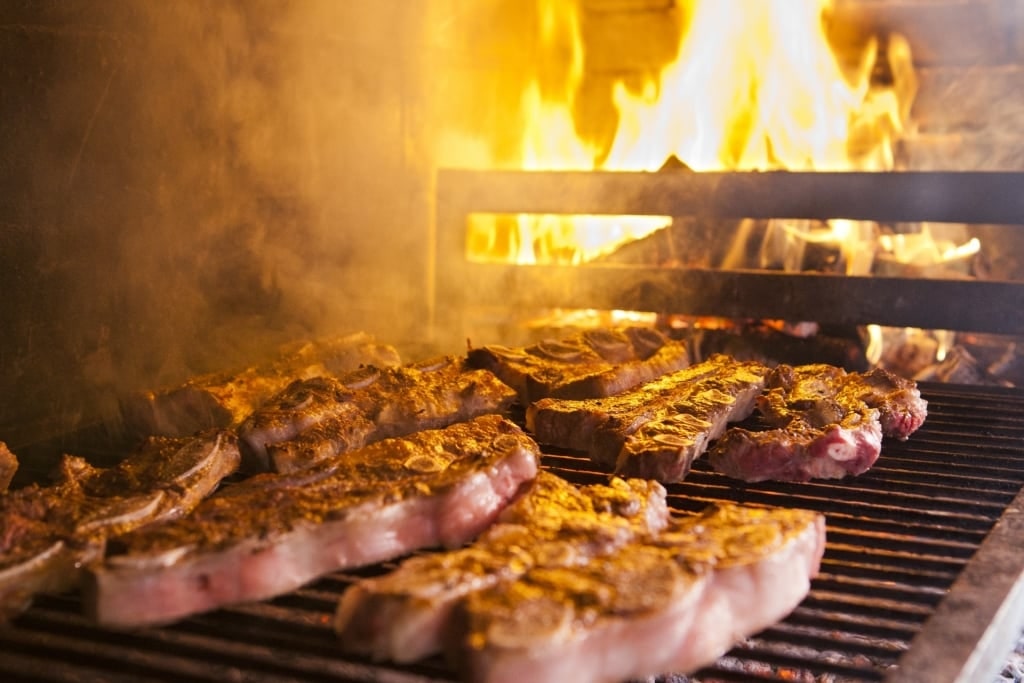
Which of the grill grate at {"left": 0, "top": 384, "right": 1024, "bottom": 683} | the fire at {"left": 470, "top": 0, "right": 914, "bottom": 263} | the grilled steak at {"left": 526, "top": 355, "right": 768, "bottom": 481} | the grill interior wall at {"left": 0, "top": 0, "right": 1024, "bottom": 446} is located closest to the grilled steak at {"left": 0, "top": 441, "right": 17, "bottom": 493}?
the grill interior wall at {"left": 0, "top": 0, "right": 1024, "bottom": 446}

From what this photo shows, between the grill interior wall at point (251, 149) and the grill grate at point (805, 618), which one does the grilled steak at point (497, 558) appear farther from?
the grill interior wall at point (251, 149)

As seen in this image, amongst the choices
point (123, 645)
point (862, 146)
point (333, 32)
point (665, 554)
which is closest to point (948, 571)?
point (665, 554)

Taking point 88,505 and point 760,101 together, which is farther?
point 760,101


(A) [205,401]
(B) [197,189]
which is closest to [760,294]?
(B) [197,189]

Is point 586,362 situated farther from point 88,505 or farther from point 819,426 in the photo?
point 88,505

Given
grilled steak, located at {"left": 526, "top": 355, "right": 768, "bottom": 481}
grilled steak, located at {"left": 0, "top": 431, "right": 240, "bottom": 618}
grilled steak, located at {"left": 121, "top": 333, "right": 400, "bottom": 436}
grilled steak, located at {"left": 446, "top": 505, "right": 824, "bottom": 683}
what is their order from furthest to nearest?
grilled steak, located at {"left": 121, "top": 333, "right": 400, "bottom": 436}
grilled steak, located at {"left": 526, "top": 355, "right": 768, "bottom": 481}
grilled steak, located at {"left": 0, "top": 431, "right": 240, "bottom": 618}
grilled steak, located at {"left": 446, "top": 505, "right": 824, "bottom": 683}

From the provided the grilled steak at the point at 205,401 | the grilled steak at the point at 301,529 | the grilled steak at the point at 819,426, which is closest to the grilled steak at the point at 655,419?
the grilled steak at the point at 819,426

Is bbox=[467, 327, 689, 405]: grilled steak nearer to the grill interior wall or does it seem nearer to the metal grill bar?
the metal grill bar
